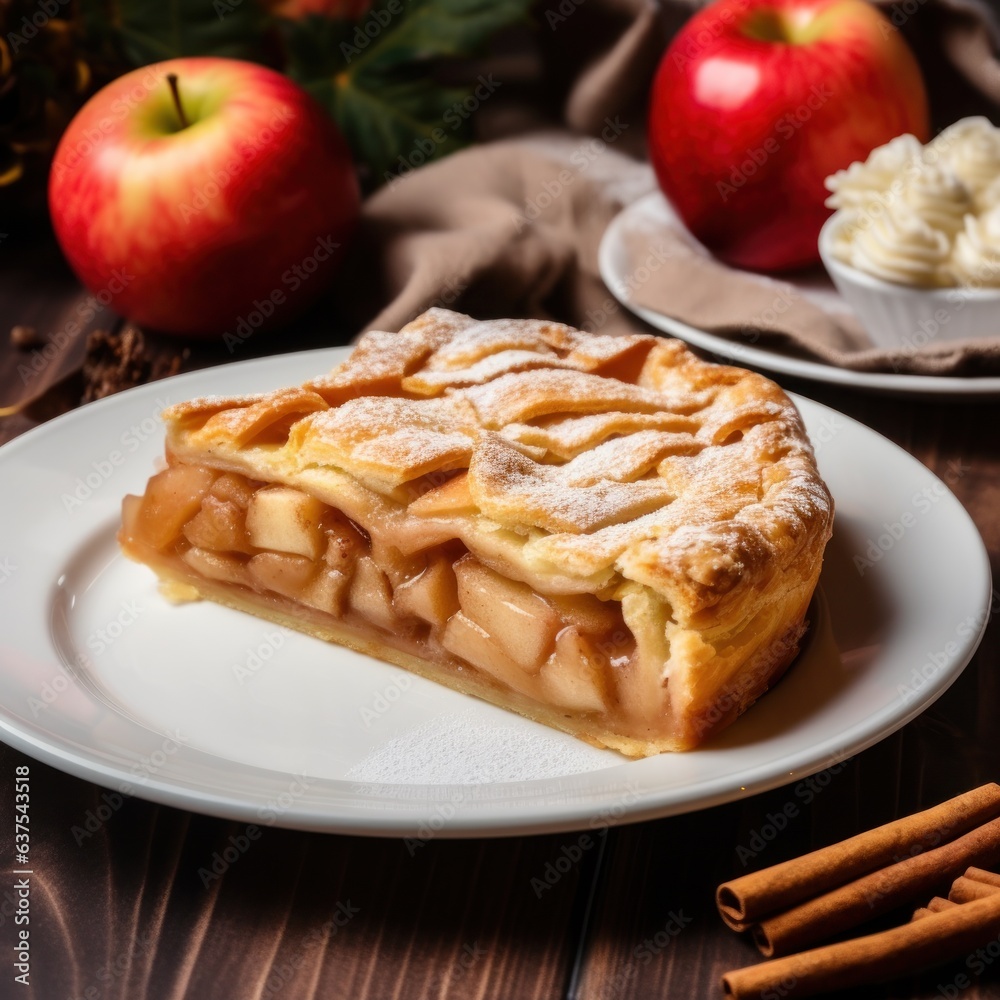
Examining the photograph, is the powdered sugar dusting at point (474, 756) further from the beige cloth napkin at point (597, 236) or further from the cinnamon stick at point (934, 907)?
the beige cloth napkin at point (597, 236)

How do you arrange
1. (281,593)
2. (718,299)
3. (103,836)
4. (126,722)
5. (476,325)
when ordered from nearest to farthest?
(103,836), (126,722), (281,593), (476,325), (718,299)

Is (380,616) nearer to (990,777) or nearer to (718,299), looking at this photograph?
(990,777)

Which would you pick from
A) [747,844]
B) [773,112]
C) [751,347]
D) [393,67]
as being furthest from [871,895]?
[393,67]

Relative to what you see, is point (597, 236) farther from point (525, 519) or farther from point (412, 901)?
point (412, 901)

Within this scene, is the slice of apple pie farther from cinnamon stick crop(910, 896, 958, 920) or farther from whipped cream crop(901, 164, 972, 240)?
whipped cream crop(901, 164, 972, 240)

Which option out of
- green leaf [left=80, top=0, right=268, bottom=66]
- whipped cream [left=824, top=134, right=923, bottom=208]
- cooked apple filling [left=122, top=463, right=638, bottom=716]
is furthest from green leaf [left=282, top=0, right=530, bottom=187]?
cooked apple filling [left=122, top=463, right=638, bottom=716]

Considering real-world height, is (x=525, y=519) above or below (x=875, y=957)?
above

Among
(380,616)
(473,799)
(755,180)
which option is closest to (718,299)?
(755,180)
